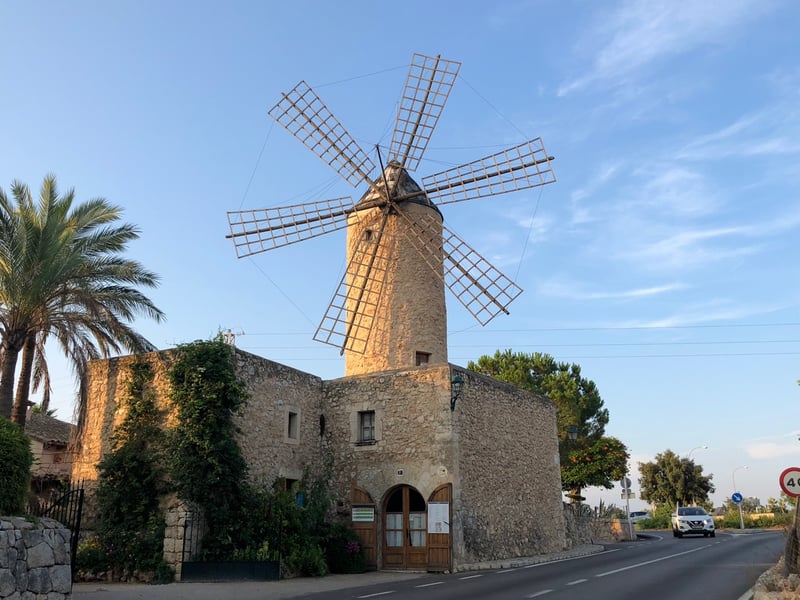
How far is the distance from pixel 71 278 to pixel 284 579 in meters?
8.15

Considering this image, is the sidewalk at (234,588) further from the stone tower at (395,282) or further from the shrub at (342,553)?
the stone tower at (395,282)

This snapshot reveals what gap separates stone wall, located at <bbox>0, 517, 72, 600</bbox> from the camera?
8477 millimetres

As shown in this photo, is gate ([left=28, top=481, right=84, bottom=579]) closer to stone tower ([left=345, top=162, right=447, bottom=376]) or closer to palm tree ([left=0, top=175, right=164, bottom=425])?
palm tree ([left=0, top=175, right=164, bottom=425])

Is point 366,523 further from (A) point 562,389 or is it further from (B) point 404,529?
(A) point 562,389

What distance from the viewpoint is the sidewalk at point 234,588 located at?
→ 36.4ft

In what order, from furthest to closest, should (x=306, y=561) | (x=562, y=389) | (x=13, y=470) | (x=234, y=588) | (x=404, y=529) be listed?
(x=562, y=389) → (x=404, y=529) → (x=306, y=561) → (x=234, y=588) → (x=13, y=470)

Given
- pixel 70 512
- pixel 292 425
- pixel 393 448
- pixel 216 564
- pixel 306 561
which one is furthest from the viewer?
pixel 292 425

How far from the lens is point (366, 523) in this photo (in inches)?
679

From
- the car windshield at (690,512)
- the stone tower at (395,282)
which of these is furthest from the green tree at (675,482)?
the stone tower at (395,282)

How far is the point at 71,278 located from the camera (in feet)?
50.5

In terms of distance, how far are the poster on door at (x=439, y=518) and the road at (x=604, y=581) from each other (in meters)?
1.22

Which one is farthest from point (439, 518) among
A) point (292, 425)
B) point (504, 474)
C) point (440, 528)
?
point (292, 425)

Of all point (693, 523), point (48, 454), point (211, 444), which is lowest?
point (693, 523)

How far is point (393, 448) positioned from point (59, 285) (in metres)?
8.85
